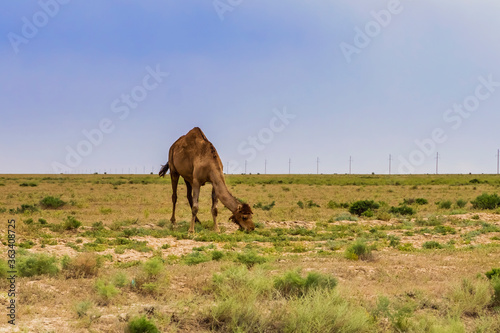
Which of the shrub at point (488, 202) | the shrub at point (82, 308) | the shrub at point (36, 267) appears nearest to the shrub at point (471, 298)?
the shrub at point (82, 308)

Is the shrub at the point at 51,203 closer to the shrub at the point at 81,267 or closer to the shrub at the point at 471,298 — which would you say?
the shrub at the point at 81,267

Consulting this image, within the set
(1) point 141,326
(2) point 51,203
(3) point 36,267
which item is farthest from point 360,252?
(2) point 51,203

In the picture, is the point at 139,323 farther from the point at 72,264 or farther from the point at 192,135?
the point at 192,135

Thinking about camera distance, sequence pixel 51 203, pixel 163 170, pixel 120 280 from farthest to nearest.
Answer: pixel 51 203, pixel 163 170, pixel 120 280

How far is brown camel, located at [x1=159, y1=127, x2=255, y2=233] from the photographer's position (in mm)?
16234

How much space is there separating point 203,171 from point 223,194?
1134 millimetres

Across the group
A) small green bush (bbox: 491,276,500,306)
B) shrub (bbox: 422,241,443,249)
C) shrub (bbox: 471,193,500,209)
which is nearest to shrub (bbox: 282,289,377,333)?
small green bush (bbox: 491,276,500,306)

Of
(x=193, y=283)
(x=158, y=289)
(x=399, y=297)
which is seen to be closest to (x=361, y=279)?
(x=399, y=297)

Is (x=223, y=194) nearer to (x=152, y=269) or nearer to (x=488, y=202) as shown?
(x=152, y=269)

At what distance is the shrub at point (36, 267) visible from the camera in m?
8.47

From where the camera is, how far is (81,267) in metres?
8.76

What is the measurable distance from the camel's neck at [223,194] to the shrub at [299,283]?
849 cm

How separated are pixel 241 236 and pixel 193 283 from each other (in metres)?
6.90

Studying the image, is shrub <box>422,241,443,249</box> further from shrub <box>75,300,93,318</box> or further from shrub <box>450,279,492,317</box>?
shrub <box>75,300,93,318</box>
